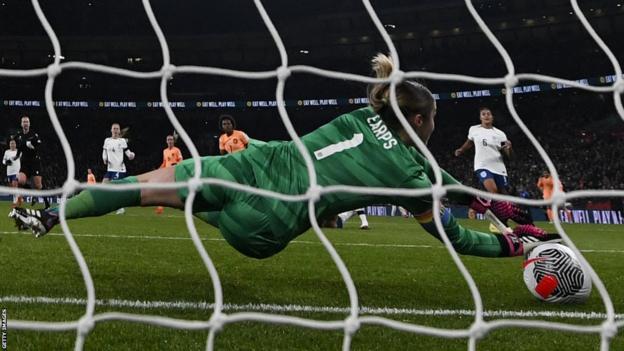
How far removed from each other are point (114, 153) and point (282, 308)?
9.99m

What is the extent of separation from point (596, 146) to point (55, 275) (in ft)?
78.9

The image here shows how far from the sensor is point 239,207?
2855 millimetres

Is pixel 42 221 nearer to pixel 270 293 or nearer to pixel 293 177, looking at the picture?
pixel 270 293

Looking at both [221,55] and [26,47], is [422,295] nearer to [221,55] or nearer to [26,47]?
[221,55]

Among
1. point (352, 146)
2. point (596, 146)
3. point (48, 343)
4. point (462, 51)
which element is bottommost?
point (48, 343)

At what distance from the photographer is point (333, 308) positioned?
3082mm

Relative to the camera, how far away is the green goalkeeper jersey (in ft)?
9.36

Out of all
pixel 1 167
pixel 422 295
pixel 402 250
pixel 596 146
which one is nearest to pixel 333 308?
pixel 422 295

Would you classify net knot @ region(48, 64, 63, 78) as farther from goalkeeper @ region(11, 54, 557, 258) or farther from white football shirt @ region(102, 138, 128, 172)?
white football shirt @ region(102, 138, 128, 172)

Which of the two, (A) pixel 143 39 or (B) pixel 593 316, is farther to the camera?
(A) pixel 143 39

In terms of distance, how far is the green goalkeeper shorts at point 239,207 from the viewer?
2840 millimetres

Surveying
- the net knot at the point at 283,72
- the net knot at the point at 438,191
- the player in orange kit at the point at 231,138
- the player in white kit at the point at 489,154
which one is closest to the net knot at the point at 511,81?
the net knot at the point at 438,191

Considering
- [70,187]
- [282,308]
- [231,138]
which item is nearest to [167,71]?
[70,187]

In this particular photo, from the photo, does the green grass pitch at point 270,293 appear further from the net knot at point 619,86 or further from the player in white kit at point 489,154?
the player in white kit at point 489,154
